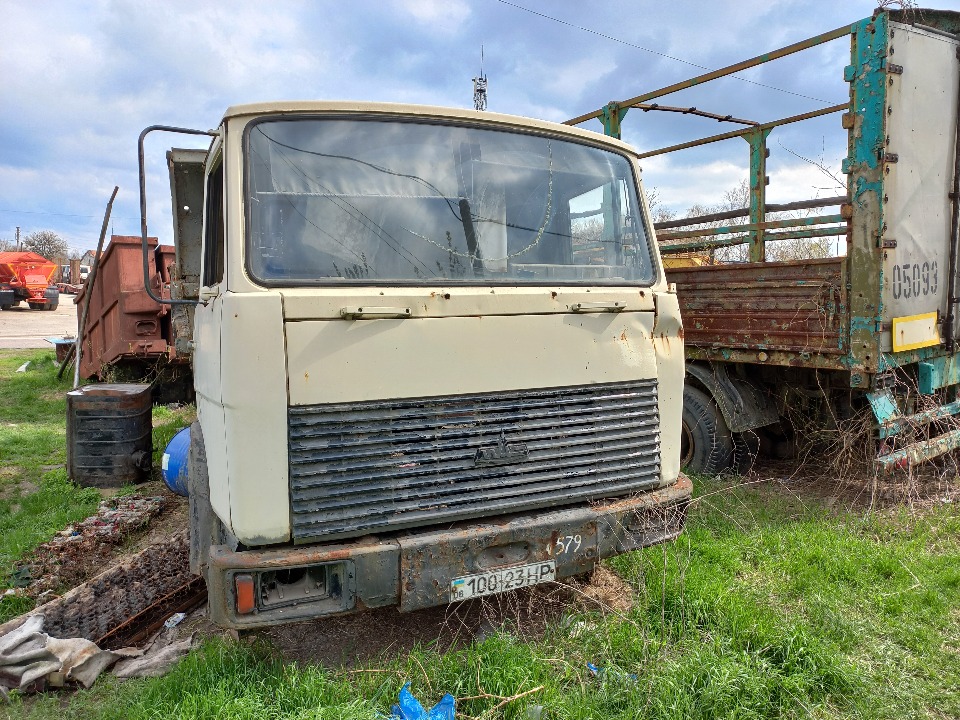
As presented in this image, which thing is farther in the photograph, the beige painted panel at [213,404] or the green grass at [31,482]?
the green grass at [31,482]

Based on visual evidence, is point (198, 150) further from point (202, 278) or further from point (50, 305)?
point (50, 305)

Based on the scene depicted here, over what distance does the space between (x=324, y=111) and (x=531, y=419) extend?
1.53 m

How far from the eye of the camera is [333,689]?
100 inches

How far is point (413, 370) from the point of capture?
2.65 m

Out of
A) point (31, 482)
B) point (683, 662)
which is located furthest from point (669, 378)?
point (31, 482)

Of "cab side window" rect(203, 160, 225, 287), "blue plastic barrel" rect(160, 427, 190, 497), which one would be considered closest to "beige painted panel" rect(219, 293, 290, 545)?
"cab side window" rect(203, 160, 225, 287)

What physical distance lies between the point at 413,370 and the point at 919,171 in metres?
3.77

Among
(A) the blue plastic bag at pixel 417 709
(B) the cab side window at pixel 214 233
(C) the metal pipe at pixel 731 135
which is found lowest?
(A) the blue plastic bag at pixel 417 709

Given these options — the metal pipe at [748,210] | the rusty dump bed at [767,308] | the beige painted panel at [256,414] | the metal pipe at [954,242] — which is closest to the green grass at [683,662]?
the beige painted panel at [256,414]

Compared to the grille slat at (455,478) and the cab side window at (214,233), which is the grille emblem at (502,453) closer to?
the grille slat at (455,478)

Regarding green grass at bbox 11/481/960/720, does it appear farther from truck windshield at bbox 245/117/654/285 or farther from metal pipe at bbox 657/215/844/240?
metal pipe at bbox 657/215/844/240

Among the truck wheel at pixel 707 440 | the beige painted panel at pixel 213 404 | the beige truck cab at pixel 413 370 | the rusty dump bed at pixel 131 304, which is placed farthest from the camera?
the rusty dump bed at pixel 131 304

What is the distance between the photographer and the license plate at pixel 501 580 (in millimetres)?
2676

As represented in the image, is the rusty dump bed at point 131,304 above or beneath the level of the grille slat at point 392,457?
above
